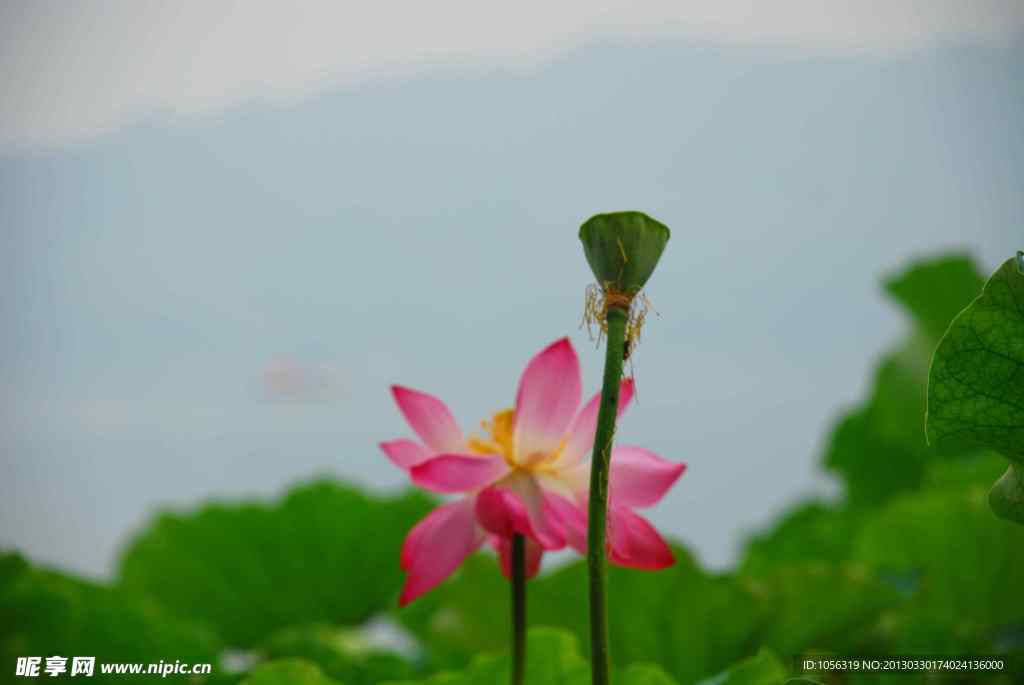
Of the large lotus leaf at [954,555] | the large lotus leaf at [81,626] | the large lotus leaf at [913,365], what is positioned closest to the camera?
the large lotus leaf at [81,626]

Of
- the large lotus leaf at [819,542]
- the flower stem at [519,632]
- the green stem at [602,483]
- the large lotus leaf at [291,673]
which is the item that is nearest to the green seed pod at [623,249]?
the green stem at [602,483]

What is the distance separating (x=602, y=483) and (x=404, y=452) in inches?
4.8

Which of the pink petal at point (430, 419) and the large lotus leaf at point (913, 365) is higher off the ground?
the large lotus leaf at point (913, 365)

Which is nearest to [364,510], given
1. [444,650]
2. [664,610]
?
[444,650]

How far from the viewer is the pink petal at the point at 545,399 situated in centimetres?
37

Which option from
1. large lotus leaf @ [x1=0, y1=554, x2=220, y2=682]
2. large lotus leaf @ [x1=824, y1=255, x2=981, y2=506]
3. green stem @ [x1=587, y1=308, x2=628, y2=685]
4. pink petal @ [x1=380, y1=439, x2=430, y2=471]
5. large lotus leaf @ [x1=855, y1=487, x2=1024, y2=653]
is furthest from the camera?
large lotus leaf @ [x1=824, y1=255, x2=981, y2=506]

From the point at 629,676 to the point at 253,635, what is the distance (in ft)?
2.56

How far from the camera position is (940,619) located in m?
0.66

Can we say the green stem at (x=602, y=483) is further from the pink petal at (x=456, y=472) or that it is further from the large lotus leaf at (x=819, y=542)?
the large lotus leaf at (x=819, y=542)

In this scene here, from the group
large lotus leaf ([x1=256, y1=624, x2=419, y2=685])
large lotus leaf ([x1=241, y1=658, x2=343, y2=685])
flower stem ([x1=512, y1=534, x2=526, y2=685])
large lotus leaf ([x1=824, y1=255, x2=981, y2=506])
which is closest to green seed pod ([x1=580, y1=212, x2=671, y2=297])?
flower stem ([x1=512, y1=534, x2=526, y2=685])

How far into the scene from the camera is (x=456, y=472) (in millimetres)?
361

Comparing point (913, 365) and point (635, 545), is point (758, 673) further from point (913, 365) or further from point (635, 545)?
point (913, 365)

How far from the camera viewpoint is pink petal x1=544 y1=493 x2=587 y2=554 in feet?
1.18

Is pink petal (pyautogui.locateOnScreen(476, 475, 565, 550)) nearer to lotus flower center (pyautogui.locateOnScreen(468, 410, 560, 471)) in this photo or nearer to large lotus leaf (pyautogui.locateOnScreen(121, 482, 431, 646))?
lotus flower center (pyautogui.locateOnScreen(468, 410, 560, 471))
